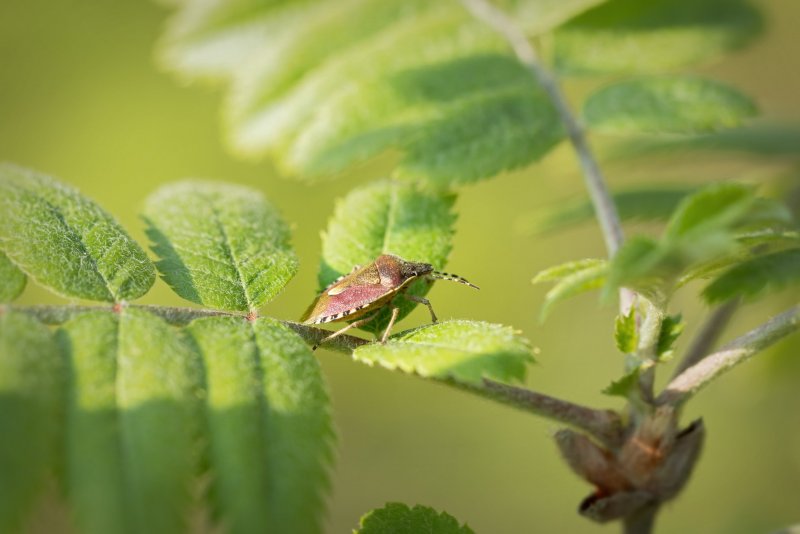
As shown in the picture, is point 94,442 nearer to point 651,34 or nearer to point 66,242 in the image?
point 66,242

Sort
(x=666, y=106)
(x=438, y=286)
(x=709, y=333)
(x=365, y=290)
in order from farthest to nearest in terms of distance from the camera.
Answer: (x=438, y=286)
(x=666, y=106)
(x=709, y=333)
(x=365, y=290)

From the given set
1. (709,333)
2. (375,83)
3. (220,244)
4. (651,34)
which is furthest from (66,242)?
(651,34)

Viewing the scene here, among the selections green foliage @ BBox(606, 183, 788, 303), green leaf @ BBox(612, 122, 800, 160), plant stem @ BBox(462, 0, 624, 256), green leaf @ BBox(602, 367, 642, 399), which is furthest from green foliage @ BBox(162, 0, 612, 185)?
green foliage @ BBox(606, 183, 788, 303)

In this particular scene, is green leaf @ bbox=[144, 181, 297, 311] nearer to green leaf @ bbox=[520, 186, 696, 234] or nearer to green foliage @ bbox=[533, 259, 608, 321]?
green foliage @ bbox=[533, 259, 608, 321]

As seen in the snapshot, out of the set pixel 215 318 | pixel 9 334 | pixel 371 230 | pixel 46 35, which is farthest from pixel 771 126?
pixel 46 35

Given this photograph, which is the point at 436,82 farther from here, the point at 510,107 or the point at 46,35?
the point at 46,35

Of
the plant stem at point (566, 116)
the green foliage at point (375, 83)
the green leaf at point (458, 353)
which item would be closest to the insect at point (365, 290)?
the green leaf at point (458, 353)
